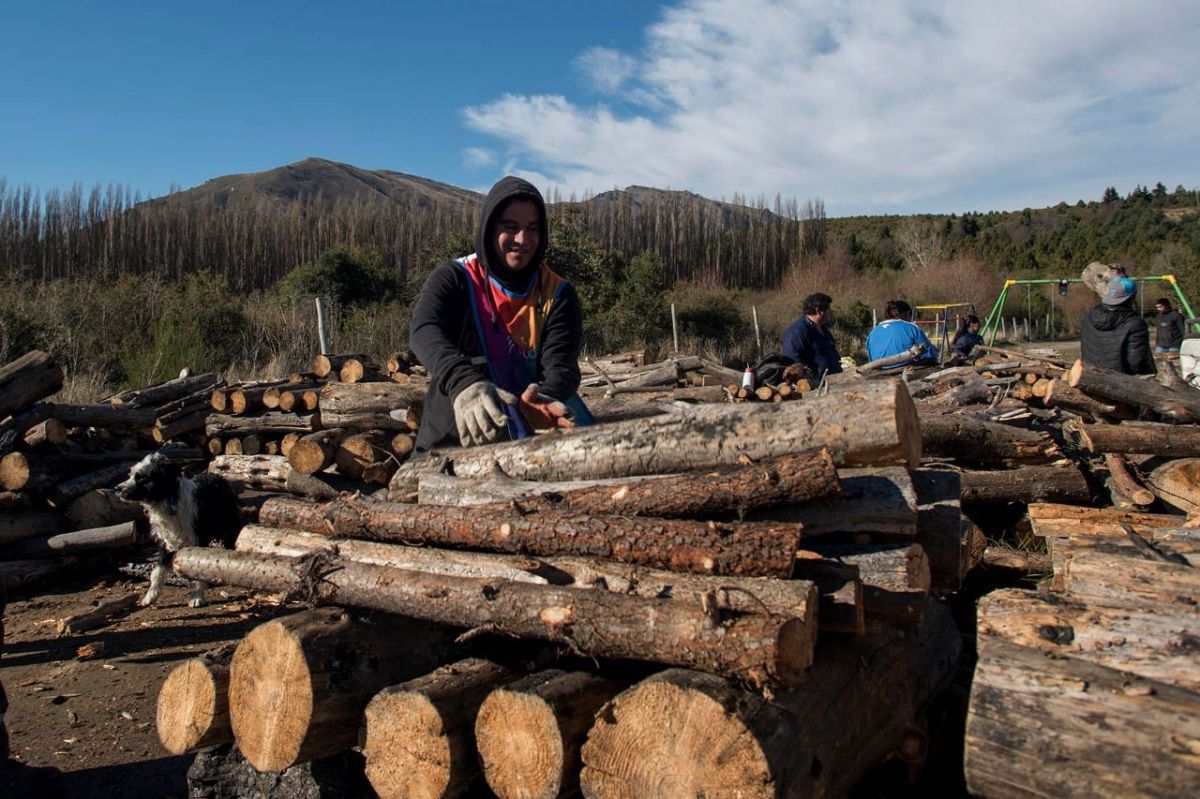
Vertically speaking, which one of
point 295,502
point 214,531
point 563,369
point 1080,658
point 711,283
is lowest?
point 214,531

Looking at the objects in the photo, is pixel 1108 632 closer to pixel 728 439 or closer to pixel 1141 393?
pixel 728 439

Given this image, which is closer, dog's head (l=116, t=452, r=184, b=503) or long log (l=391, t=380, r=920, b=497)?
long log (l=391, t=380, r=920, b=497)

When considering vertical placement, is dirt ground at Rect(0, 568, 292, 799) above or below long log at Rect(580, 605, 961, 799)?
below

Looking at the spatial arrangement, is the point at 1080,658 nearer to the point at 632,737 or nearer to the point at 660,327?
the point at 632,737

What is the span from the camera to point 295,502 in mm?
3350

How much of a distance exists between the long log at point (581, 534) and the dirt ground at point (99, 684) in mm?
1518

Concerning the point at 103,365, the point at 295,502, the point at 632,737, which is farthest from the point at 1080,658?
the point at 103,365

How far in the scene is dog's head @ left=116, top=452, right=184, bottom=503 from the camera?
6211 millimetres

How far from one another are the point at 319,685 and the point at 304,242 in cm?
2699

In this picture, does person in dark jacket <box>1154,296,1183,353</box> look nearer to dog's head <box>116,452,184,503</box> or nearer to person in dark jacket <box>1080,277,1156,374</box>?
person in dark jacket <box>1080,277,1156,374</box>

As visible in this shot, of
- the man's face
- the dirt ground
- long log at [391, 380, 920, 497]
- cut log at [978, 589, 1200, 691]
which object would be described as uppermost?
the man's face

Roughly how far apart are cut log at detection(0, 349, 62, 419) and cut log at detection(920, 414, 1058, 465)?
24.1 feet

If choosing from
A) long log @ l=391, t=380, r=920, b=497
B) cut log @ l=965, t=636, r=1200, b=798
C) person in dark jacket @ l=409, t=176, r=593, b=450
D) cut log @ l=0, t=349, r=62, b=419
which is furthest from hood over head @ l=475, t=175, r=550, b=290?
cut log @ l=0, t=349, r=62, b=419

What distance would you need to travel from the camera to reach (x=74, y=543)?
6.83m
